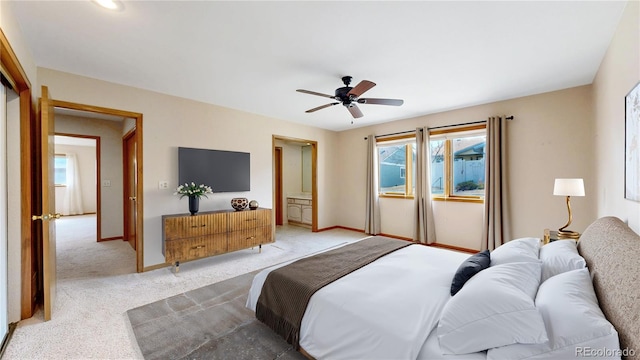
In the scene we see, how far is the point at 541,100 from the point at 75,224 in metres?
10.1

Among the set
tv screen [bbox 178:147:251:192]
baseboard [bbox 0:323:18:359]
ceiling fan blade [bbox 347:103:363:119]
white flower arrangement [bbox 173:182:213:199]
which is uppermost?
ceiling fan blade [bbox 347:103:363:119]

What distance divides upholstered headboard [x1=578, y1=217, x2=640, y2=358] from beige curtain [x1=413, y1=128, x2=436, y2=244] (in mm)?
3042

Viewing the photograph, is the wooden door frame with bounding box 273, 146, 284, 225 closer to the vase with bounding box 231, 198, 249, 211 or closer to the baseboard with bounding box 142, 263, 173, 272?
the vase with bounding box 231, 198, 249, 211

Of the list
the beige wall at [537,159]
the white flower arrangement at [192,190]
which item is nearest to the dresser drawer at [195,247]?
the white flower arrangement at [192,190]

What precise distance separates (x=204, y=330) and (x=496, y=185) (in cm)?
424

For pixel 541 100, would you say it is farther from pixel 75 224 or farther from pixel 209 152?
pixel 75 224

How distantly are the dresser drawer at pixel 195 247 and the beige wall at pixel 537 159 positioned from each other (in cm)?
377

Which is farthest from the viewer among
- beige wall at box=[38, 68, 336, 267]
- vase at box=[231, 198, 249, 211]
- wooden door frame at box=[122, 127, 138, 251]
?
wooden door frame at box=[122, 127, 138, 251]

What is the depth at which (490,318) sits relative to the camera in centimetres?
113

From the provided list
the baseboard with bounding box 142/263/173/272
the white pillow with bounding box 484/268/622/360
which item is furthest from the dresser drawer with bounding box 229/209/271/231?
the white pillow with bounding box 484/268/622/360

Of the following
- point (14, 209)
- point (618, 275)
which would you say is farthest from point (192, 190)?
point (618, 275)

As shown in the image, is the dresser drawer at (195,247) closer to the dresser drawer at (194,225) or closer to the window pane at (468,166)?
the dresser drawer at (194,225)

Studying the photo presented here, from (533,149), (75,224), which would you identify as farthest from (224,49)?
(75,224)

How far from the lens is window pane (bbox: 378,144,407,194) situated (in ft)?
17.7
